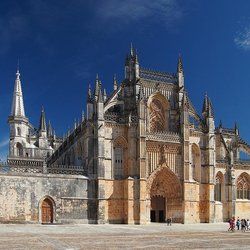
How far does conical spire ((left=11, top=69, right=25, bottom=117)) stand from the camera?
73.5 m

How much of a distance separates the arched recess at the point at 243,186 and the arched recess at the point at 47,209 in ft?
93.1

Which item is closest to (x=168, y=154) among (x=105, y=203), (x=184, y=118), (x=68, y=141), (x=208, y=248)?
(x=184, y=118)

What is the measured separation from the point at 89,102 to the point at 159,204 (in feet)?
48.9

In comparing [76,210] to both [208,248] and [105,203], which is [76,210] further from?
[208,248]

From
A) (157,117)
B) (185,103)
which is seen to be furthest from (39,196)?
(185,103)

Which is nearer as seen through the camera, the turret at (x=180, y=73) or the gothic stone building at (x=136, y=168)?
the gothic stone building at (x=136, y=168)

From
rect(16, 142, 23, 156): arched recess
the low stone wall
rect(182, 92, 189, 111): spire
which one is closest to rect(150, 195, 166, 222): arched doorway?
the low stone wall

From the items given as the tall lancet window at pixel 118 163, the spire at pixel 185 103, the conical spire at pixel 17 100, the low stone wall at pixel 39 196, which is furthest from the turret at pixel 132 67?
the conical spire at pixel 17 100

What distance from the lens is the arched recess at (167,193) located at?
51.8m

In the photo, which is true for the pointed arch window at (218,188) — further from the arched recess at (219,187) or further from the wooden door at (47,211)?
the wooden door at (47,211)

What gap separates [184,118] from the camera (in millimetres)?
53438

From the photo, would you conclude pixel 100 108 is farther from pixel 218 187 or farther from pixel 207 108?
pixel 218 187

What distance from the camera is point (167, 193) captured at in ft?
173

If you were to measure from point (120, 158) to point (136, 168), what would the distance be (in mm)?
2277
